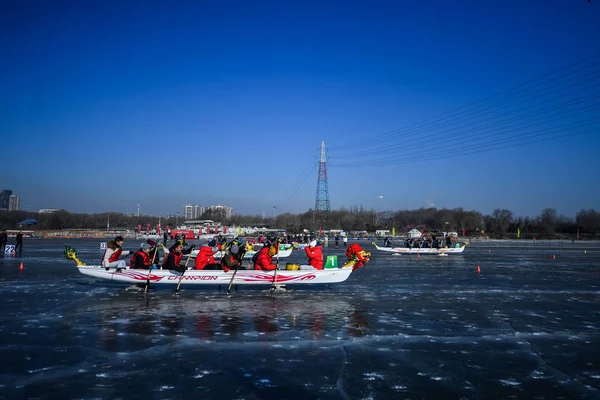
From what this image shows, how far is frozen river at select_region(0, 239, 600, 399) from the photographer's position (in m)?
6.91

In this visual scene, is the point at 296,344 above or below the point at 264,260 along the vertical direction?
below

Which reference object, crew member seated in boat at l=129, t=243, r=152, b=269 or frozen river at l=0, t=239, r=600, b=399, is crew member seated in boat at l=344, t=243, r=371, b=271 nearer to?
frozen river at l=0, t=239, r=600, b=399

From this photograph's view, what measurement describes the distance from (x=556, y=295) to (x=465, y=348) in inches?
392

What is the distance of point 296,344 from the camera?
9.46m

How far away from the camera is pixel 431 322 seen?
39.0 ft

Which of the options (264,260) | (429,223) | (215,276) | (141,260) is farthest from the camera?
(429,223)

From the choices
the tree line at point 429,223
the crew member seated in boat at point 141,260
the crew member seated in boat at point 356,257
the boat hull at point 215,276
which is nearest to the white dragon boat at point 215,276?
the boat hull at point 215,276

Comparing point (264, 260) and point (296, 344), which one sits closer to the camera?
point (296, 344)

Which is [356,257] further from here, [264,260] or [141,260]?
[141,260]

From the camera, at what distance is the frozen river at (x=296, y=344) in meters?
6.91

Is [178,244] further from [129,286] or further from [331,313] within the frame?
[331,313]

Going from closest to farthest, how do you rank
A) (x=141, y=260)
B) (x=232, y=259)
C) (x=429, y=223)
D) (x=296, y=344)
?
1. (x=296, y=344)
2. (x=232, y=259)
3. (x=141, y=260)
4. (x=429, y=223)

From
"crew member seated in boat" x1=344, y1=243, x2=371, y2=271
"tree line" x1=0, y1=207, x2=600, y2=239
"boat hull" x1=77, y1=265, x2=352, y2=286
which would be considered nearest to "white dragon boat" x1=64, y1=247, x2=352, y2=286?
"boat hull" x1=77, y1=265, x2=352, y2=286

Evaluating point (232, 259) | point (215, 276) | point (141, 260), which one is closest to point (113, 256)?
point (141, 260)
